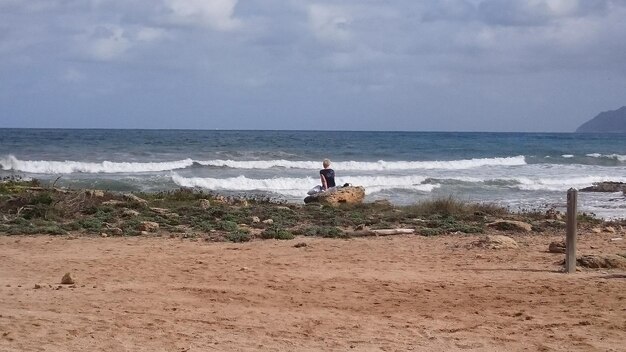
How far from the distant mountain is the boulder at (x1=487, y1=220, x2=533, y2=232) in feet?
560

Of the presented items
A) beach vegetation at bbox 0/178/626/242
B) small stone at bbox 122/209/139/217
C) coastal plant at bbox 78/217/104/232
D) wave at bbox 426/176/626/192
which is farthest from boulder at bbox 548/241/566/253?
wave at bbox 426/176/626/192

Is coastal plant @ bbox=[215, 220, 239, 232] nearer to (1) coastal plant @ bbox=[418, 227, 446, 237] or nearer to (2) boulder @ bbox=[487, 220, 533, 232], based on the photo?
(1) coastal plant @ bbox=[418, 227, 446, 237]

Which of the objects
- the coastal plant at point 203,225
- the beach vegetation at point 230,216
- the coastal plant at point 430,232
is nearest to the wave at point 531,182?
the beach vegetation at point 230,216

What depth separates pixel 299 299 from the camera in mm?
7824

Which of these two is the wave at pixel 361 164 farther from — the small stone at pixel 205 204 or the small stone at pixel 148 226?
the small stone at pixel 148 226

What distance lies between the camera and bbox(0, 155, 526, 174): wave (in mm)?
32406

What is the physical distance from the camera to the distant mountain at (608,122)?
17650 cm

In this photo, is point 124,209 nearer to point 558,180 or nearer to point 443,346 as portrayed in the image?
point 443,346

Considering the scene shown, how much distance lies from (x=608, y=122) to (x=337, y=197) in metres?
177

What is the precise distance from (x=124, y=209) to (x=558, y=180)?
21.6 metres

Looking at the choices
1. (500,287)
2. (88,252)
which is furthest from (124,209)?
(500,287)

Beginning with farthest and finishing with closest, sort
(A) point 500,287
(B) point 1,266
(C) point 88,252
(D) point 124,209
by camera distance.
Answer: (D) point 124,209 < (C) point 88,252 < (B) point 1,266 < (A) point 500,287

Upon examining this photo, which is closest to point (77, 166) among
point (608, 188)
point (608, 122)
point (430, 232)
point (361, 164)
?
point (361, 164)

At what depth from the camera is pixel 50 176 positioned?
29.1 meters
